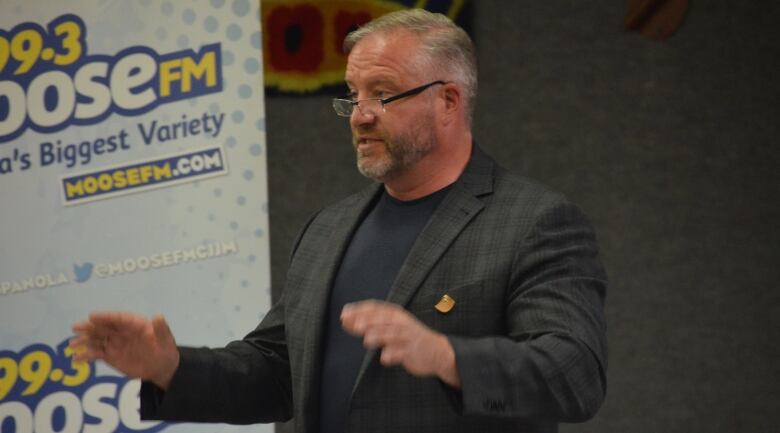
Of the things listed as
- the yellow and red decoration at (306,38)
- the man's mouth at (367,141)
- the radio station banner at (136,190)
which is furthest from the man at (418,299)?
the yellow and red decoration at (306,38)

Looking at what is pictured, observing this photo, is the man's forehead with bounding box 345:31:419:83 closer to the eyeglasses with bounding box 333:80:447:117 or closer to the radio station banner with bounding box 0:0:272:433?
the eyeglasses with bounding box 333:80:447:117

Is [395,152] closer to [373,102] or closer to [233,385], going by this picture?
[373,102]

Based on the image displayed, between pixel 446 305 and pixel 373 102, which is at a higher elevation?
pixel 373 102

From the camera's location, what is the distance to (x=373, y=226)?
6.15ft

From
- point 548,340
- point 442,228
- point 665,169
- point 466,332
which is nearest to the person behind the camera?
point 548,340

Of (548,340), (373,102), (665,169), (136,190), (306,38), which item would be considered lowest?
(665,169)

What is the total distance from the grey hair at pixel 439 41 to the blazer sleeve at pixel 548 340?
0.32 meters

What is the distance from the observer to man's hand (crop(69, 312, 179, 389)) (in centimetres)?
163

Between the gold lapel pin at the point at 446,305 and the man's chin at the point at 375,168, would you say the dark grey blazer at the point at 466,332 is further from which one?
the man's chin at the point at 375,168

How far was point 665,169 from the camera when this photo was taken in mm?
3613

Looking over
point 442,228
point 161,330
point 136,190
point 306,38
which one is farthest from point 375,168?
point 306,38

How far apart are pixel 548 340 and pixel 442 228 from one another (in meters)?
0.32

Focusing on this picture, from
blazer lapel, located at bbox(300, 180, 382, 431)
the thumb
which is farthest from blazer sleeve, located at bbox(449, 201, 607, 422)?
the thumb

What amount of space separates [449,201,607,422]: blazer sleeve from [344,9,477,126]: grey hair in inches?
12.6
